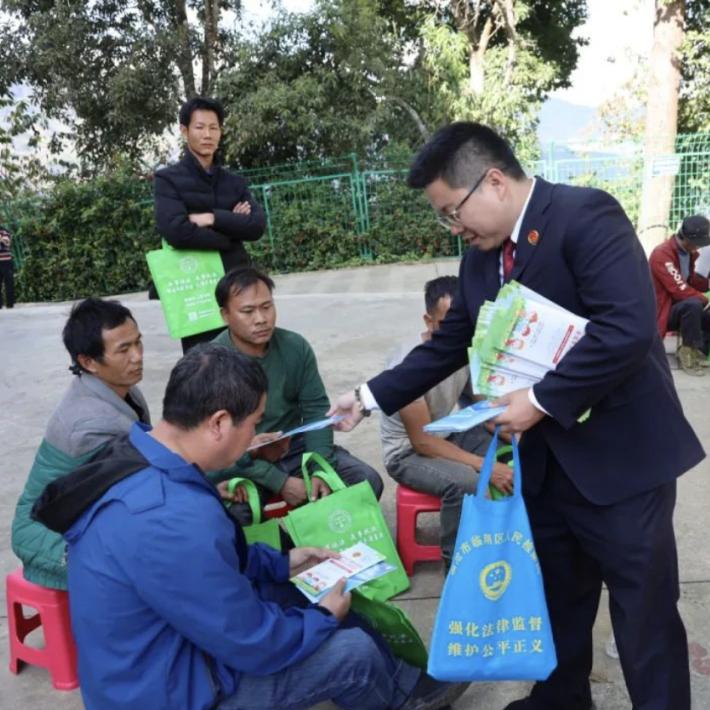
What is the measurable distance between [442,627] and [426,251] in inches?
410

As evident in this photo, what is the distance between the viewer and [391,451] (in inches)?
118

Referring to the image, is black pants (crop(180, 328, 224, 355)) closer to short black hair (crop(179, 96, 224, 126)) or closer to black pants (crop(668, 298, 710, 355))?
short black hair (crop(179, 96, 224, 126))

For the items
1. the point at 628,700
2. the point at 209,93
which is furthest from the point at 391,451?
the point at 209,93

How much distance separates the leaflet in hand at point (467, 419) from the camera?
167 centimetres

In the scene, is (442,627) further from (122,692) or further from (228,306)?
(228,306)

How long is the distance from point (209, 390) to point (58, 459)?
0.92 m

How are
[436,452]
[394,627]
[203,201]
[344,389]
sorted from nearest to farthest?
[394,627], [436,452], [203,201], [344,389]

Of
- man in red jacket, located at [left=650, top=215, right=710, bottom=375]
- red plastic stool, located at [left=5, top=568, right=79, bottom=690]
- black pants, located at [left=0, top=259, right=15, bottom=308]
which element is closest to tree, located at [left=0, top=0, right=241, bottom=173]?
black pants, located at [left=0, top=259, right=15, bottom=308]

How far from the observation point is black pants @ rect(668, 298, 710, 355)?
17.2 ft

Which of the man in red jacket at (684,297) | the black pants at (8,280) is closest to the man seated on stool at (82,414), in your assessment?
the man in red jacket at (684,297)

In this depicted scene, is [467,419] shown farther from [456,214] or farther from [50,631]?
[50,631]

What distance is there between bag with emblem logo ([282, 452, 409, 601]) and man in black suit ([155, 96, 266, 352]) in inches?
57.7

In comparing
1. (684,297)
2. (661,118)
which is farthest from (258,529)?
(661,118)

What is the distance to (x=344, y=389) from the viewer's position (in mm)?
5223
